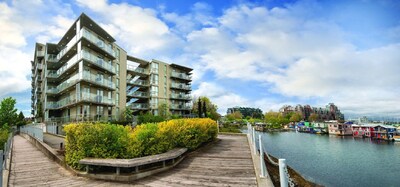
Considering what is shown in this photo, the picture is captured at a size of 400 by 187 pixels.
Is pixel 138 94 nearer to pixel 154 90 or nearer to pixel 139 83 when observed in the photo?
pixel 139 83

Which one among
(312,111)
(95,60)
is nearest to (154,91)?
(95,60)

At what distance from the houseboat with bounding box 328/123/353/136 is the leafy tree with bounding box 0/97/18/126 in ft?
291

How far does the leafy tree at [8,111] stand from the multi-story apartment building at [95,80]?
549 centimetres

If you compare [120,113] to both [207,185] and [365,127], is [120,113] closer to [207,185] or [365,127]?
[207,185]

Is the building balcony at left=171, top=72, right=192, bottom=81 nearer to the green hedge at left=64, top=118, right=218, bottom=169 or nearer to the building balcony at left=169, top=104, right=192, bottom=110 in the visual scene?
the building balcony at left=169, top=104, right=192, bottom=110

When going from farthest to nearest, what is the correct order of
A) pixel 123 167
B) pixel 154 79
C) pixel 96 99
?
pixel 154 79 < pixel 96 99 < pixel 123 167

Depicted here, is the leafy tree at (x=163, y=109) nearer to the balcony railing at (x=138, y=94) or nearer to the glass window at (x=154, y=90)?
the glass window at (x=154, y=90)

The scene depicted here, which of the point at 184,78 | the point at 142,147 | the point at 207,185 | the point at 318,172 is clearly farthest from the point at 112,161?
the point at 184,78

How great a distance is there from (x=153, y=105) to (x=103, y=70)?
16602mm

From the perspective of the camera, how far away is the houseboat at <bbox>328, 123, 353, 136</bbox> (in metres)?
69.0

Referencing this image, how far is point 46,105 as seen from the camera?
3341 cm

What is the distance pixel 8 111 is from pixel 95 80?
31250mm

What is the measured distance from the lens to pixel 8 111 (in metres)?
44.7

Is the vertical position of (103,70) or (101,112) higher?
(103,70)
